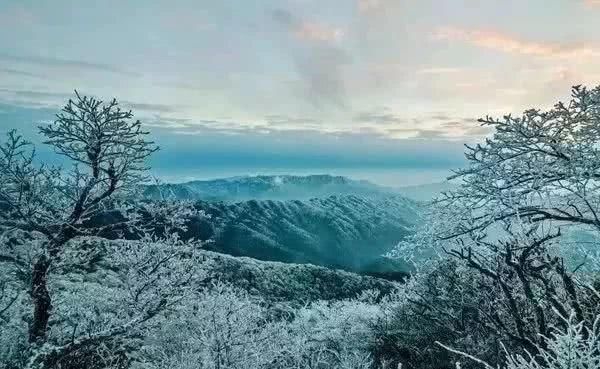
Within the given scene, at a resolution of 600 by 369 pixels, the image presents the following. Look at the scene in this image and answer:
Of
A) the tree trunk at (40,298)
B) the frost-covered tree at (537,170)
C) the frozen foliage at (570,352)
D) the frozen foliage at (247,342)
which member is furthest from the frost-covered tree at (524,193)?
the tree trunk at (40,298)

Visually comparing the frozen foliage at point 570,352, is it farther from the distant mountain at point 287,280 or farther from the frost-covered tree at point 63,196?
the distant mountain at point 287,280

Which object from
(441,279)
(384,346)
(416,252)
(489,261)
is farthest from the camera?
(384,346)

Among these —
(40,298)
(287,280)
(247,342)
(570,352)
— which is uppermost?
(570,352)

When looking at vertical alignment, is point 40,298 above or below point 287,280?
above

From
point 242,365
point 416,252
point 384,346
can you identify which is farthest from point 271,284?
point 416,252

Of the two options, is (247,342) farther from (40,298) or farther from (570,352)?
(570,352)

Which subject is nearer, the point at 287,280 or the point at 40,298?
the point at 40,298

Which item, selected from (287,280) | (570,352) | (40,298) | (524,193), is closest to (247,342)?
(40,298)

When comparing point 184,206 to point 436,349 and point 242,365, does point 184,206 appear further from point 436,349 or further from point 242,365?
point 436,349
